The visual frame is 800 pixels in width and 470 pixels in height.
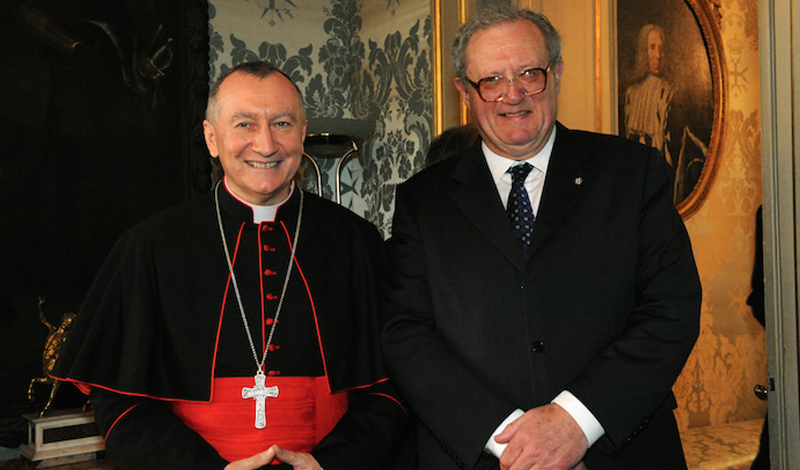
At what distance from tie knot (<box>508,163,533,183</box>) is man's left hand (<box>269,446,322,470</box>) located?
839 millimetres

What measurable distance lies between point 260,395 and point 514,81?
99 centimetres

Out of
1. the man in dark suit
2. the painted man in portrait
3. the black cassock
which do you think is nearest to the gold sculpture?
the black cassock

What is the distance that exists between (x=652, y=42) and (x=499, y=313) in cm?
254

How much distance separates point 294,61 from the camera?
446cm

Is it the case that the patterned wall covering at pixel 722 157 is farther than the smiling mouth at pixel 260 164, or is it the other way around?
the patterned wall covering at pixel 722 157

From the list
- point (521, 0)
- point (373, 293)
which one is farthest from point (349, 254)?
point (521, 0)

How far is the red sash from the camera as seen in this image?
180 cm

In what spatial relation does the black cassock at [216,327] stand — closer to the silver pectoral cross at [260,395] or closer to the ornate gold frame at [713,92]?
the silver pectoral cross at [260,395]

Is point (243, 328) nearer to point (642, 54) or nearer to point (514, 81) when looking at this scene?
point (514, 81)

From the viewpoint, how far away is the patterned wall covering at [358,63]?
3863 mm

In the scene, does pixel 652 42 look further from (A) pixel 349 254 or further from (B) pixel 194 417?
(B) pixel 194 417

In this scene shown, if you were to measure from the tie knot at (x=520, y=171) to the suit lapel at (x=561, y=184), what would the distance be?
0.05m

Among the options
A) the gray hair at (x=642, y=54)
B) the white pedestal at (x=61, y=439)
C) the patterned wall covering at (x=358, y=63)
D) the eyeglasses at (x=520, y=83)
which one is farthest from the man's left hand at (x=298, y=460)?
the gray hair at (x=642, y=54)

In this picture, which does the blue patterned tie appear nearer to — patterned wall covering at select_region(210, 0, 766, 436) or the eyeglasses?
the eyeglasses
